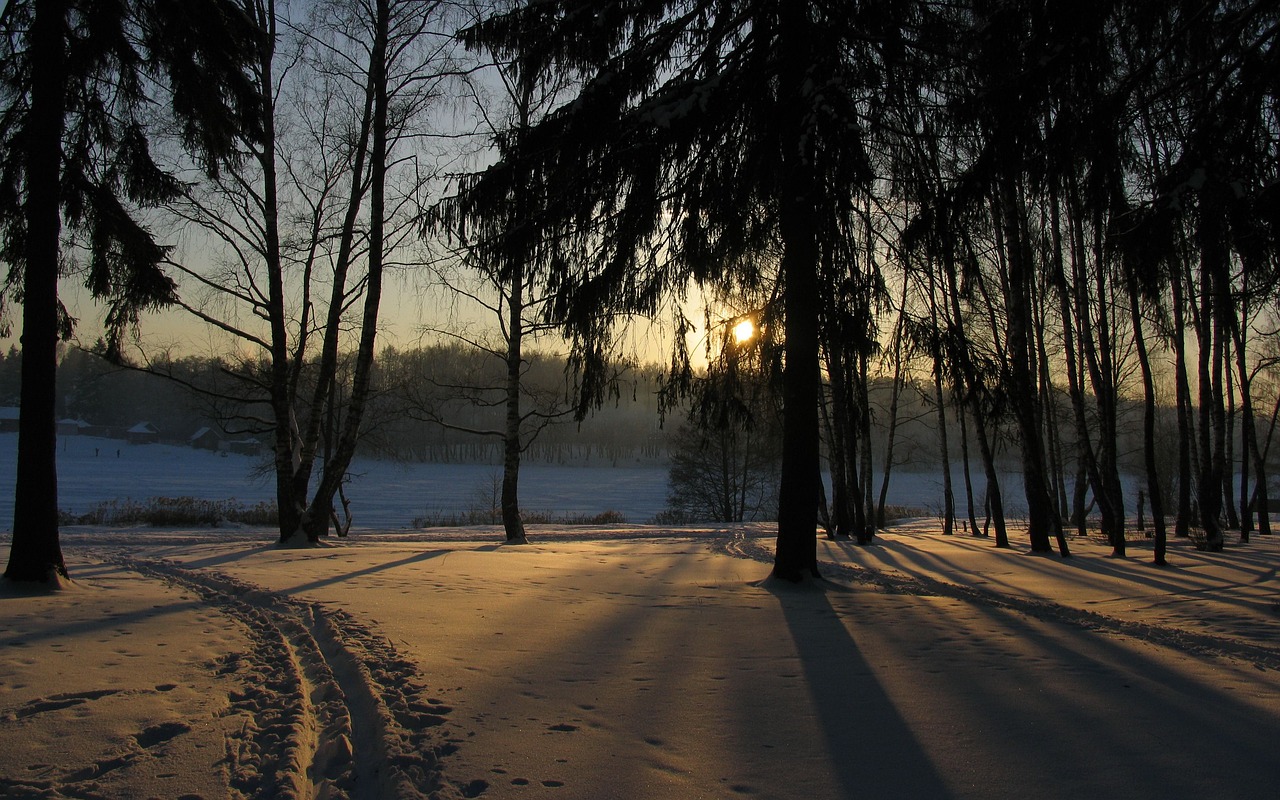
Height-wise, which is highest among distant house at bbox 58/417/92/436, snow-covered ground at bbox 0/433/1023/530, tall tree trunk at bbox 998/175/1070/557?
distant house at bbox 58/417/92/436

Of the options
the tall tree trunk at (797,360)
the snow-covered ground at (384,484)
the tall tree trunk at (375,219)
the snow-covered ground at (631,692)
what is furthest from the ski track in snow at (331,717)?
the snow-covered ground at (384,484)

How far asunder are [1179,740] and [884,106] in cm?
576

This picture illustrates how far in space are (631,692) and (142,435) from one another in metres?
96.1

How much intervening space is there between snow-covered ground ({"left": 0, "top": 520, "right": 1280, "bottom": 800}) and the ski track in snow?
0.01m

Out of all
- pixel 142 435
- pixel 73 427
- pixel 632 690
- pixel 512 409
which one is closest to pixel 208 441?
pixel 142 435

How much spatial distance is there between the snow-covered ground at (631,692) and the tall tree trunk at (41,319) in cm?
47

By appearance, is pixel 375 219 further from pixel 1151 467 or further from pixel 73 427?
pixel 73 427

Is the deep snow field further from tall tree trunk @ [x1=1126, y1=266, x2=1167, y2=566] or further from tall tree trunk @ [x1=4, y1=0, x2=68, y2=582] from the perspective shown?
tall tree trunk @ [x1=1126, y1=266, x2=1167, y2=566]

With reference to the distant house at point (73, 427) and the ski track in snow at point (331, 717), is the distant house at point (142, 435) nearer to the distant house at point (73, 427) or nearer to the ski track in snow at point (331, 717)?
the distant house at point (73, 427)

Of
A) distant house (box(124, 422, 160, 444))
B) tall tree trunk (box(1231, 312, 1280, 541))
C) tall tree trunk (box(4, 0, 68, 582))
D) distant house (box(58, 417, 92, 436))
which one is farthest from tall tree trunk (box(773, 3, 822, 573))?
distant house (box(58, 417, 92, 436))

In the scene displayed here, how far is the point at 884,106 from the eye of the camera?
22.5ft

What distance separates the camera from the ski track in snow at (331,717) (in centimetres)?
263

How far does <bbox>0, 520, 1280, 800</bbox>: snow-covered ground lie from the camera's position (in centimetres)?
262

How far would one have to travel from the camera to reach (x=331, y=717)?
3279mm
